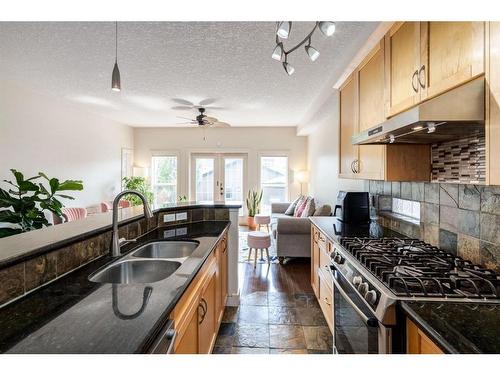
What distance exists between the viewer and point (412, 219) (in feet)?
6.92

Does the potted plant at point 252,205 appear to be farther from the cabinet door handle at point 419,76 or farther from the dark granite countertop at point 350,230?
the cabinet door handle at point 419,76

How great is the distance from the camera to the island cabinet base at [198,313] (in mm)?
1100

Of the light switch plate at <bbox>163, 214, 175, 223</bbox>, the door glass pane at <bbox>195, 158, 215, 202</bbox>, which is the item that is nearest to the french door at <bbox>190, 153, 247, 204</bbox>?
the door glass pane at <bbox>195, 158, 215, 202</bbox>

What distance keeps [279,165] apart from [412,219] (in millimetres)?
5124

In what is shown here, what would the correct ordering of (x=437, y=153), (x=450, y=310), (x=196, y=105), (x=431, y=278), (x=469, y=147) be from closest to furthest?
(x=450, y=310) < (x=431, y=278) < (x=469, y=147) < (x=437, y=153) < (x=196, y=105)

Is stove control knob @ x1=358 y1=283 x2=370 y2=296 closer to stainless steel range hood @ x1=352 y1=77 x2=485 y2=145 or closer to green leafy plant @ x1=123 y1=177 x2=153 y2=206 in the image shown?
stainless steel range hood @ x1=352 y1=77 x2=485 y2=145

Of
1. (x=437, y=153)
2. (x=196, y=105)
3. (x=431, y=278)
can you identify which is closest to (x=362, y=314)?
(x=431, y=278)

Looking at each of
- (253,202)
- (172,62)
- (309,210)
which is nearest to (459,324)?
(172,62)

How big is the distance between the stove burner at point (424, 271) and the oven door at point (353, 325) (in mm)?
163

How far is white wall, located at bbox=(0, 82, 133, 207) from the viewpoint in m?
3.61

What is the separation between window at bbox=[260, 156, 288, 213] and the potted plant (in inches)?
8.1

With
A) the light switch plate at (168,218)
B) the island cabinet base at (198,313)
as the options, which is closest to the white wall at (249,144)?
the light switch plate at (168,218)

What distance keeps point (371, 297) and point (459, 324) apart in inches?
14.5
